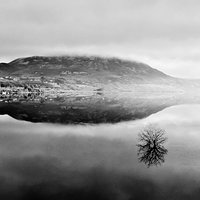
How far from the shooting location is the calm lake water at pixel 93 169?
27.4 meters

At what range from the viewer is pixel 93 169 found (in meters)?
33.9

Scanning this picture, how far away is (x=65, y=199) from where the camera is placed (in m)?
25.8

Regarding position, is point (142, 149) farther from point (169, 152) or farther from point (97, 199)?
point (97, 199)

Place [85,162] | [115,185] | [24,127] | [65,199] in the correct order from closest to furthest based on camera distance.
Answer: [65,199]
[115,185]
[85,162]
[24,127]

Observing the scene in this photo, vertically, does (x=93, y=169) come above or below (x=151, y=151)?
below

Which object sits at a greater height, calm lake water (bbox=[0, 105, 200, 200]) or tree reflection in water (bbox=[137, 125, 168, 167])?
tree reflection in water (bbox=[137, 125, 168, 167])

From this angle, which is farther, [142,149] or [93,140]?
[93,140]

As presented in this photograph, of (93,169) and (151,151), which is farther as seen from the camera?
(151,151)

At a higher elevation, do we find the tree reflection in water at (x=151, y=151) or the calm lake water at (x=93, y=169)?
the tree reflection in water at (x=151, y=151)

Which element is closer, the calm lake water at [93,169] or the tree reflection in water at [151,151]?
the calm lake water at [93,169]

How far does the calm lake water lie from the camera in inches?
1080

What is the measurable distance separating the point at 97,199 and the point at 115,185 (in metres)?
3.55

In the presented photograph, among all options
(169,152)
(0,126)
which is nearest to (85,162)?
(169,152)

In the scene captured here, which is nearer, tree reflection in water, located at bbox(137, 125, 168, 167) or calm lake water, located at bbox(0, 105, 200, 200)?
calm lake water, located at bbox(0, 105, 200, 200)
